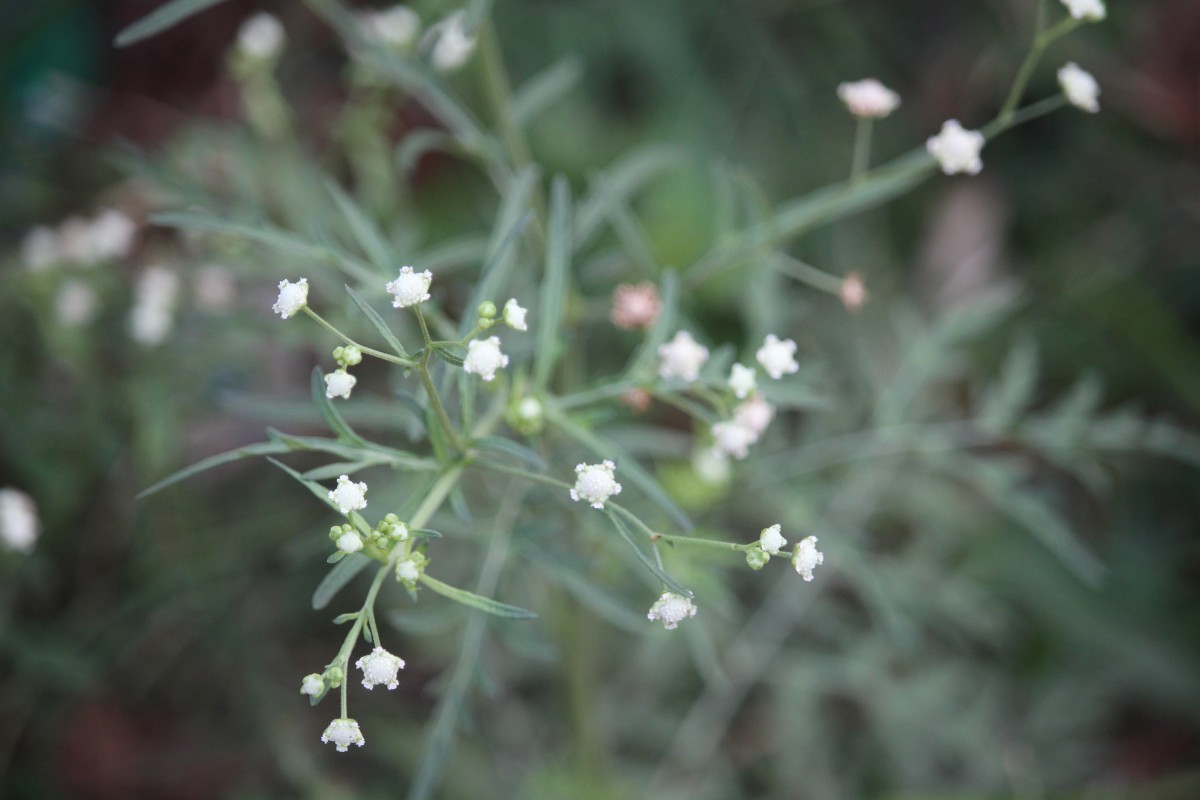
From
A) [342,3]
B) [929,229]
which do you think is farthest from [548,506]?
[342,3]

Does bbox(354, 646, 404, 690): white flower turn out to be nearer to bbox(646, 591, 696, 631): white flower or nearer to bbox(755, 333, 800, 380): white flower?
bbox(646, 591, 696, 631): white flower

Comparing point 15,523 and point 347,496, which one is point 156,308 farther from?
point 347,496

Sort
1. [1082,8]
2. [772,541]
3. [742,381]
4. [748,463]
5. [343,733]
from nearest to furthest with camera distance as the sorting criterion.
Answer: [343,733], [772,541], [742,381], [1082,8], [748,463]

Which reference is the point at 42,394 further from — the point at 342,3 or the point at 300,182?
the point at 342,3

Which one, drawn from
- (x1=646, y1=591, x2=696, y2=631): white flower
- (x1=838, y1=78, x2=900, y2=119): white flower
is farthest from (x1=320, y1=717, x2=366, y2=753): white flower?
(x1=838, y1=78, x2=900, y2=119): white flower

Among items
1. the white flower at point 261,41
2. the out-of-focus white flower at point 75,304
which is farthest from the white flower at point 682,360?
the out-of-focus white flower at point 75,304

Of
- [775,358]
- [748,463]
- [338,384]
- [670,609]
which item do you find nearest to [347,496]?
[338,384]
